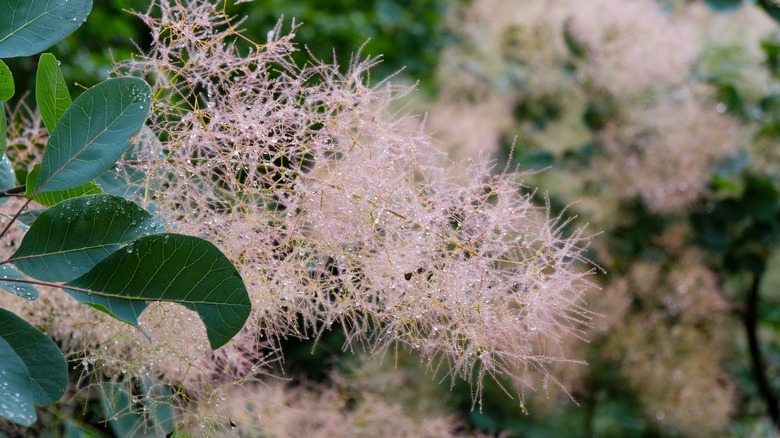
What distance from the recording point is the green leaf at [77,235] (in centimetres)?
55

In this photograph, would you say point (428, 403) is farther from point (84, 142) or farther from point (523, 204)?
point (84, 142)

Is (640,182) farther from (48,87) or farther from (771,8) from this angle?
(48,87)

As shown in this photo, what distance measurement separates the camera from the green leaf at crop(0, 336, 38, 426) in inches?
18.9

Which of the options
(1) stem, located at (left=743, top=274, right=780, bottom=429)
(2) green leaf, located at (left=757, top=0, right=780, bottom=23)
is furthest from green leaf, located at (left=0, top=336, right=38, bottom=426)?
(1) stem, located at (left=743, top=274, right=780, bottom=429)

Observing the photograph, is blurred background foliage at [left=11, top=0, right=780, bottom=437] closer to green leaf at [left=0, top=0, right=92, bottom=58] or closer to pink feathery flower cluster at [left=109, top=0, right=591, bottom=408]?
pink feathery flower cluster at [left=109, top=0, right=591, bottom=408]

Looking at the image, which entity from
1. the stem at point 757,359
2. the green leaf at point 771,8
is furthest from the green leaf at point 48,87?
the stem at point 757,359

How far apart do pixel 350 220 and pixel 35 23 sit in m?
0.28

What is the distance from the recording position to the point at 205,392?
27.2 inches

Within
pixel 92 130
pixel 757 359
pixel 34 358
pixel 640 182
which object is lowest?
pixel 757 359

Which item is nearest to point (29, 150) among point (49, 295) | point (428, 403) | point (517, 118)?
point (49, 295)

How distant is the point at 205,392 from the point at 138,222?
20cm

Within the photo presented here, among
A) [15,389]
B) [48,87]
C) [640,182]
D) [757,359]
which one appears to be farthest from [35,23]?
[757,359]

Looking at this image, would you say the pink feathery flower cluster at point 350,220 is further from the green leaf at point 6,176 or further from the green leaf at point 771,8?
the green leaf at point 771,8

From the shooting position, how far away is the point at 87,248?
22.0 inches
